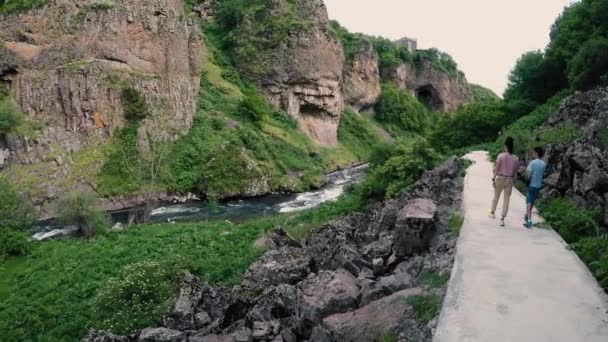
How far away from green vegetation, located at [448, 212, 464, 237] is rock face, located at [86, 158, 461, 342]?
153 mm

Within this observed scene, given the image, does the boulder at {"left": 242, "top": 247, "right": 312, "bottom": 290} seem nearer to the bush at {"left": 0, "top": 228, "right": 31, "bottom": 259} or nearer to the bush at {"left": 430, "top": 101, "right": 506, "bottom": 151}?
the bush at {"left": 0, "top": 228, "right": 31, "bottom": 259}

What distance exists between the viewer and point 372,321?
7.43m

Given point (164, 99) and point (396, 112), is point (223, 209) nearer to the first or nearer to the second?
point (164, 99)

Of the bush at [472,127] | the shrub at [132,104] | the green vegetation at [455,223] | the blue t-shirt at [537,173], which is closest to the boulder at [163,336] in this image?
the green vegetation at [455,223]

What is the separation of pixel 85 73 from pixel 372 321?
3990 centimetres

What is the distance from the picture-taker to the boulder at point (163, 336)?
11.5 meters

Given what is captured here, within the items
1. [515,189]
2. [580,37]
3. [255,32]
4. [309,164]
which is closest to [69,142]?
[309,164]

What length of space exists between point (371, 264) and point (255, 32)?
53.8 m

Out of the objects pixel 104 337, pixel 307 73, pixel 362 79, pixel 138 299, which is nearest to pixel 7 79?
pixel 138 299

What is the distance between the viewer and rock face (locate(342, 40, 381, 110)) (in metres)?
77.9

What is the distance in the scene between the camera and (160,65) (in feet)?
154

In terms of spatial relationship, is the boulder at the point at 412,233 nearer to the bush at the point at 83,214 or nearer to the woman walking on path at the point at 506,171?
the woman walking on path at the point at 506,171

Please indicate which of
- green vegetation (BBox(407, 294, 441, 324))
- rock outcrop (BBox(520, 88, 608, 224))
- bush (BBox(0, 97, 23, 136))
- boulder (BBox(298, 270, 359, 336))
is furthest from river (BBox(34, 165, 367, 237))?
green vegetation (BBox(407, 294, 441, 324))

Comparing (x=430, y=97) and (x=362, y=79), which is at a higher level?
(x=362, y=79)
